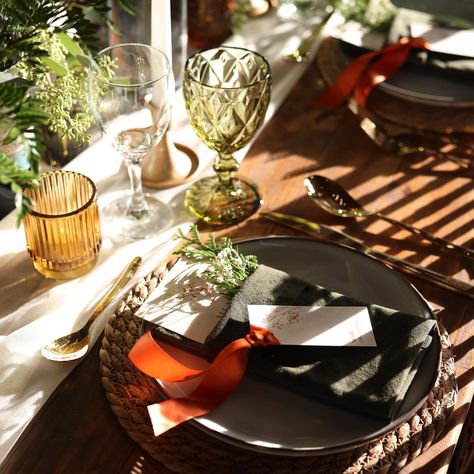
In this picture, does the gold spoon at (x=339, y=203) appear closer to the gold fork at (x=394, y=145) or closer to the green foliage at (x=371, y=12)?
the gold fork at (x=394, y=145)

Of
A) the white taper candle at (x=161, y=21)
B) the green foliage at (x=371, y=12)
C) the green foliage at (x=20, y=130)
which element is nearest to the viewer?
the green foliage at (x=20, y=130)

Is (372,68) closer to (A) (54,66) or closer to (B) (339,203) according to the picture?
(B) (339,203)

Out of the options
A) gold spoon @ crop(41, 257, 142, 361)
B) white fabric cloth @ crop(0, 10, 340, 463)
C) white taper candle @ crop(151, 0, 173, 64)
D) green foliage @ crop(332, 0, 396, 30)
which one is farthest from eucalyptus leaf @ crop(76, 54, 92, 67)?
green foliage @ crop(332, 0, 396, 30)

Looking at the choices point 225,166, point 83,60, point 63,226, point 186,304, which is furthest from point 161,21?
point 186,304

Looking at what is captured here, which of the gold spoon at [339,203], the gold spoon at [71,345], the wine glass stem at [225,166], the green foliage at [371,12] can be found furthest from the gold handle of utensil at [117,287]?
the green foliage at [371,12]

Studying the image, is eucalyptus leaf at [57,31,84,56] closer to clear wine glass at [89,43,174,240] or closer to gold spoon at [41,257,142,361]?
clear wine glass at [89,43,174,240]

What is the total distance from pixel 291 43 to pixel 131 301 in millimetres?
838

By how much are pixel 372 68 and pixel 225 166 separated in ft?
1.27

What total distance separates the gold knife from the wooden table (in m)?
0.01

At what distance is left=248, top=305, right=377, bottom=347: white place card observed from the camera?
814 mm

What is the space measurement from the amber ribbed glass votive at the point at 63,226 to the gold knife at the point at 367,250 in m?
0.28

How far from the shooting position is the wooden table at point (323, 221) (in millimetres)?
798

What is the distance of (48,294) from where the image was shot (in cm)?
101

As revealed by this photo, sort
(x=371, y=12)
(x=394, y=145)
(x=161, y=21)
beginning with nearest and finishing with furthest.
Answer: (x=161, y=21)
(x=394, y=145)
(x=371, y=12)
